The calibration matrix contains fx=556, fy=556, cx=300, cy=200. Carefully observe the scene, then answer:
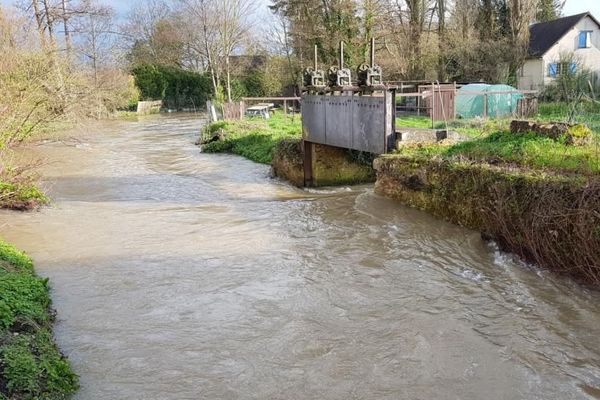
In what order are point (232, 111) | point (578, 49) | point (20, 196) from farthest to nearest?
point (578, 49) → point (232, 111) → point (20, 196)

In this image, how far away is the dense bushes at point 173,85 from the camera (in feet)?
177

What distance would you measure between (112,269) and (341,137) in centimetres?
723

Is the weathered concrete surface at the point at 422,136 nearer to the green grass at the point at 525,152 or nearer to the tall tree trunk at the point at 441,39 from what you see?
the green grass at the point at 525,152

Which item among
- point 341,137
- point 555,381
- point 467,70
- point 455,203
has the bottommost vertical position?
point 555,381

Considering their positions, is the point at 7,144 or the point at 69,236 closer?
the point at 69,236

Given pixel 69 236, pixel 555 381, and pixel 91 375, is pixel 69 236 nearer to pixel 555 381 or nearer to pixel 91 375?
pixel 91 375

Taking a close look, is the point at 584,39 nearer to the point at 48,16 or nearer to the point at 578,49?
the point at 578,49

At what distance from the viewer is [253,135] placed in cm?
2336

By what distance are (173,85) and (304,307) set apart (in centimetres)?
5106

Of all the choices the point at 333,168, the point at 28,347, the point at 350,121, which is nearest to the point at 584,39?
the point at 333,168

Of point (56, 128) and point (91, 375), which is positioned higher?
point (56, 128)

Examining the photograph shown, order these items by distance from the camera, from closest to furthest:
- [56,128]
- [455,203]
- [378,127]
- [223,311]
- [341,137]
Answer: [223,311]
[455,203]
[378,127]
[341,137]
[56,128]

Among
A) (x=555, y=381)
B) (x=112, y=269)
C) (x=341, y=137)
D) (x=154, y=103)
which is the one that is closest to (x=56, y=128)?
(x=341, y=137)

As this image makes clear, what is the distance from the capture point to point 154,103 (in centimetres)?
5309
